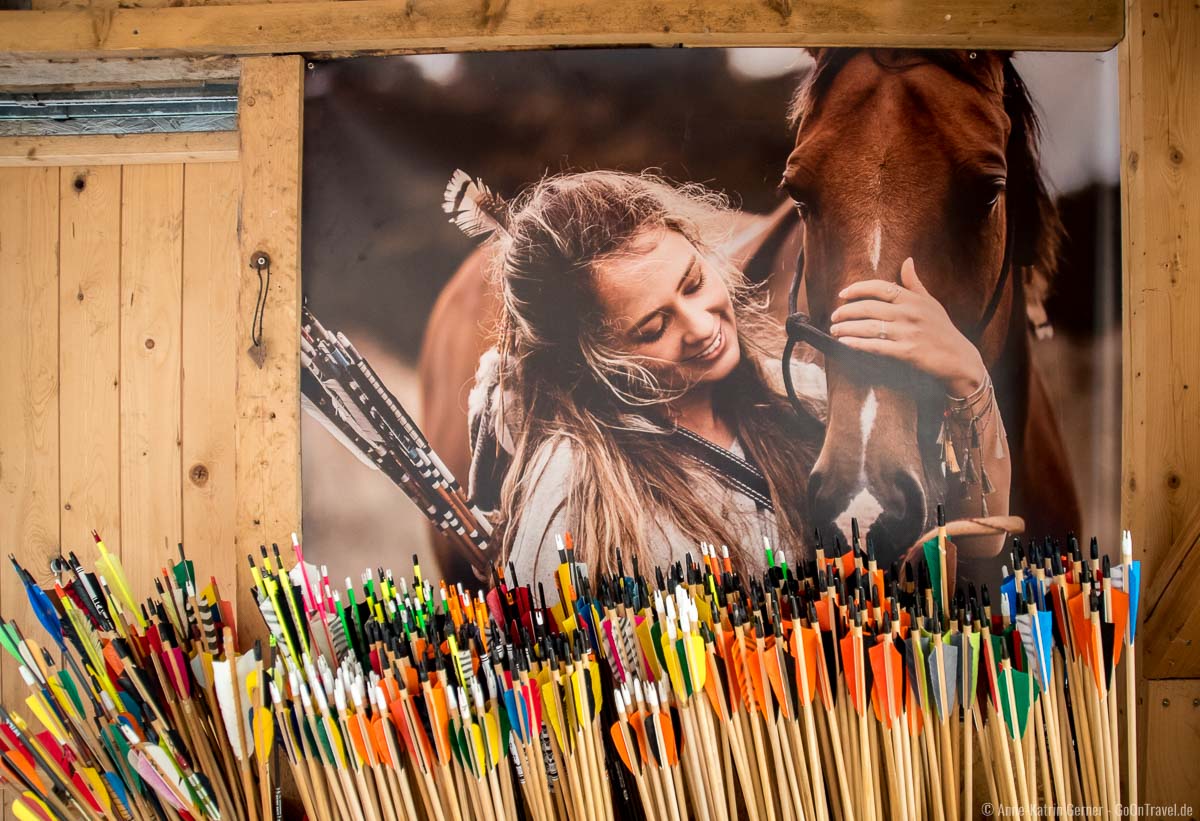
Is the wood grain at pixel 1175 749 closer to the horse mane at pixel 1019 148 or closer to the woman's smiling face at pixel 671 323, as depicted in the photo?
the horse mane at pixel 1019 148

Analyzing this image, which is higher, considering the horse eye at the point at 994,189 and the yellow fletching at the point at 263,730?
the horse eye at the point at 994,189

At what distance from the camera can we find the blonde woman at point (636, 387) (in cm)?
203

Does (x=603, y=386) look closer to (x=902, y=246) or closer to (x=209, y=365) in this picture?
(x=902, y=246)

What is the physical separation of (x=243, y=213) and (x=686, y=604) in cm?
147

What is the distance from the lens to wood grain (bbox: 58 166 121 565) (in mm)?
2303

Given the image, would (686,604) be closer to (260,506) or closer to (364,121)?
(260,506)

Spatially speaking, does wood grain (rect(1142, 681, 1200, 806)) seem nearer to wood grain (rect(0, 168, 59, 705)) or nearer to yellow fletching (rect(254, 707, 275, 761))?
yellow fletching (rect(254, 707, 275, 761))

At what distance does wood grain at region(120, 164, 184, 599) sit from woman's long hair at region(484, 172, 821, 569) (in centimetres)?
106

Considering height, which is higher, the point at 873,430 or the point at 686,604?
the point at 873,430

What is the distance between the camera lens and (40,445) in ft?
7.58

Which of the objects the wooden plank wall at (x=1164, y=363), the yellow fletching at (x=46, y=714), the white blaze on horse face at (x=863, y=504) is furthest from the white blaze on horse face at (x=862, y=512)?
the yellow fletching at (x=46, y=714)

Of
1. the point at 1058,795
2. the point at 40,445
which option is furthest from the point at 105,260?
the point at 1058,795

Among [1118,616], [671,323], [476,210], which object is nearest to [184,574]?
[476,210]

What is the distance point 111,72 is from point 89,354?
32.2 inches
